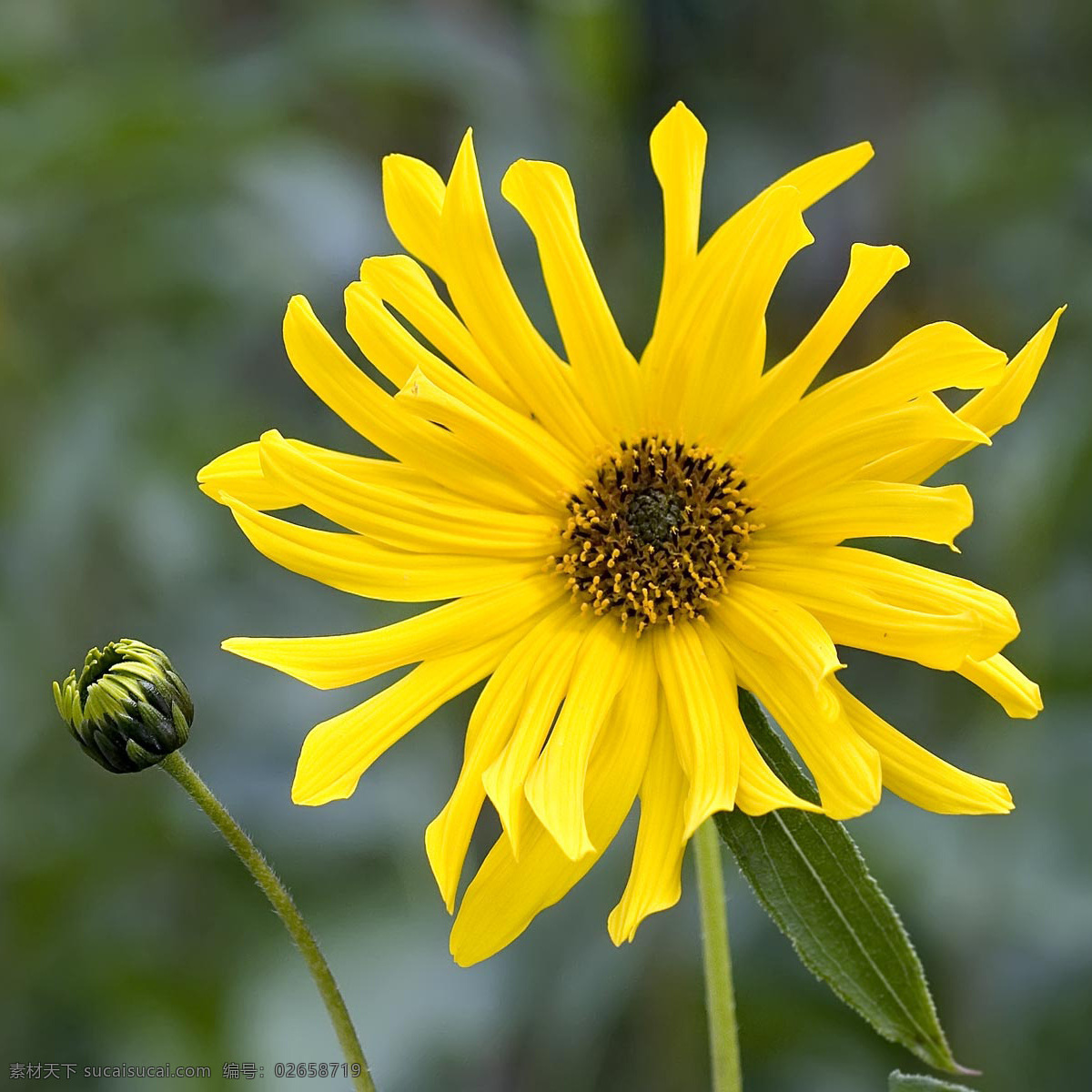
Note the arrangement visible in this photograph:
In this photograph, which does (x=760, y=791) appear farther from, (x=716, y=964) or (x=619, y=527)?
(x=619, y=527)

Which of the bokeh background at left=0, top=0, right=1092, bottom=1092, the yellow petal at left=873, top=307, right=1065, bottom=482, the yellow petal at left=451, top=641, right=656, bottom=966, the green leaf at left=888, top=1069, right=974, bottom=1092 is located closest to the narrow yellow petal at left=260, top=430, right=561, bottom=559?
the yellow petal at left=451, top=641, right=656, bottom=966

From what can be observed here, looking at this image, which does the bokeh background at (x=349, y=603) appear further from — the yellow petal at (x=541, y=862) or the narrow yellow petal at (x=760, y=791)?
the narrow yellow petal at (x=760, y=791)

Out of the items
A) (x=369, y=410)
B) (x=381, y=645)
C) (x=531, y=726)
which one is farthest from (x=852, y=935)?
(x=369, y=410)

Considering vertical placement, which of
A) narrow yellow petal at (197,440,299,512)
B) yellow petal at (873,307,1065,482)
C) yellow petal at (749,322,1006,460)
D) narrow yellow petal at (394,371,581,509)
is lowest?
yellow petal at (873,307,1065,482)

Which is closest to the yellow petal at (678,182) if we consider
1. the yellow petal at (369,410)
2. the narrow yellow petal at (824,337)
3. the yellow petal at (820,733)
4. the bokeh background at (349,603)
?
the narrow yellow petal at (824,337)

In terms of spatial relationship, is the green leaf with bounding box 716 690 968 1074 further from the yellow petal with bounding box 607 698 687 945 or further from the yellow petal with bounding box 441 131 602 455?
the yellow petal with bounding box 441 131 602 455

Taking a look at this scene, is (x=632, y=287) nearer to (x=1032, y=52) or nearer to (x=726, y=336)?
(x=726, y=336)

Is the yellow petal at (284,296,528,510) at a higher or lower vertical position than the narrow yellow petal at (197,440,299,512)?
higher

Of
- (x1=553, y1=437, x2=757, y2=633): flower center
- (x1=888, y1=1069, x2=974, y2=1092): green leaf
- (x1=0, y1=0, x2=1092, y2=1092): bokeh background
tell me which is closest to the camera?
(x1=888, y1=1069, x2=974, y2=1092): green leaf

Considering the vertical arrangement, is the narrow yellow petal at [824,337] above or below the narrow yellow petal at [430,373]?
below
